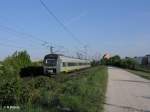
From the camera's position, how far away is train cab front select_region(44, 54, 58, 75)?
45500mm

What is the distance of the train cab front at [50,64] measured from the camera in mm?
45500

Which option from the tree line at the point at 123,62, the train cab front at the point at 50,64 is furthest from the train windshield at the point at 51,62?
→ the tree line at the point at 123,62

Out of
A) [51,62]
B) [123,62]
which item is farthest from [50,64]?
[123,62]

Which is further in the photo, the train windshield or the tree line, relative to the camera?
the tree line

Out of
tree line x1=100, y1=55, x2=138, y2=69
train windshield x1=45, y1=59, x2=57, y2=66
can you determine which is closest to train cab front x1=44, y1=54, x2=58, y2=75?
train windshield x1=45, y1=59, x2=57, y2=66

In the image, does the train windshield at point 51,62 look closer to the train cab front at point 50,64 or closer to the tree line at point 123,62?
the train cab front at point 50,64

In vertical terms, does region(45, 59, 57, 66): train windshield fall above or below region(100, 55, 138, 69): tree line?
below

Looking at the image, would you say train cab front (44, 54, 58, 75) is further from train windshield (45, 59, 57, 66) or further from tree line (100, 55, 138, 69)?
tree line (100, 55, 138, 69)

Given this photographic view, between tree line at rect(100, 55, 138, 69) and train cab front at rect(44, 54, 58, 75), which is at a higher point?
tree line at rect(100, 55, 138, 69)

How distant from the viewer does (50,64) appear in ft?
152

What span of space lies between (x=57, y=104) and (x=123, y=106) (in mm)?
2830

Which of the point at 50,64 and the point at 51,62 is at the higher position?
the point at 51,62

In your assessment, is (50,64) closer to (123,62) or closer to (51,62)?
(51,62)

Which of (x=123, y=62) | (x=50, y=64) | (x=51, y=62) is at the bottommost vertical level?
(x=50, y=64)
